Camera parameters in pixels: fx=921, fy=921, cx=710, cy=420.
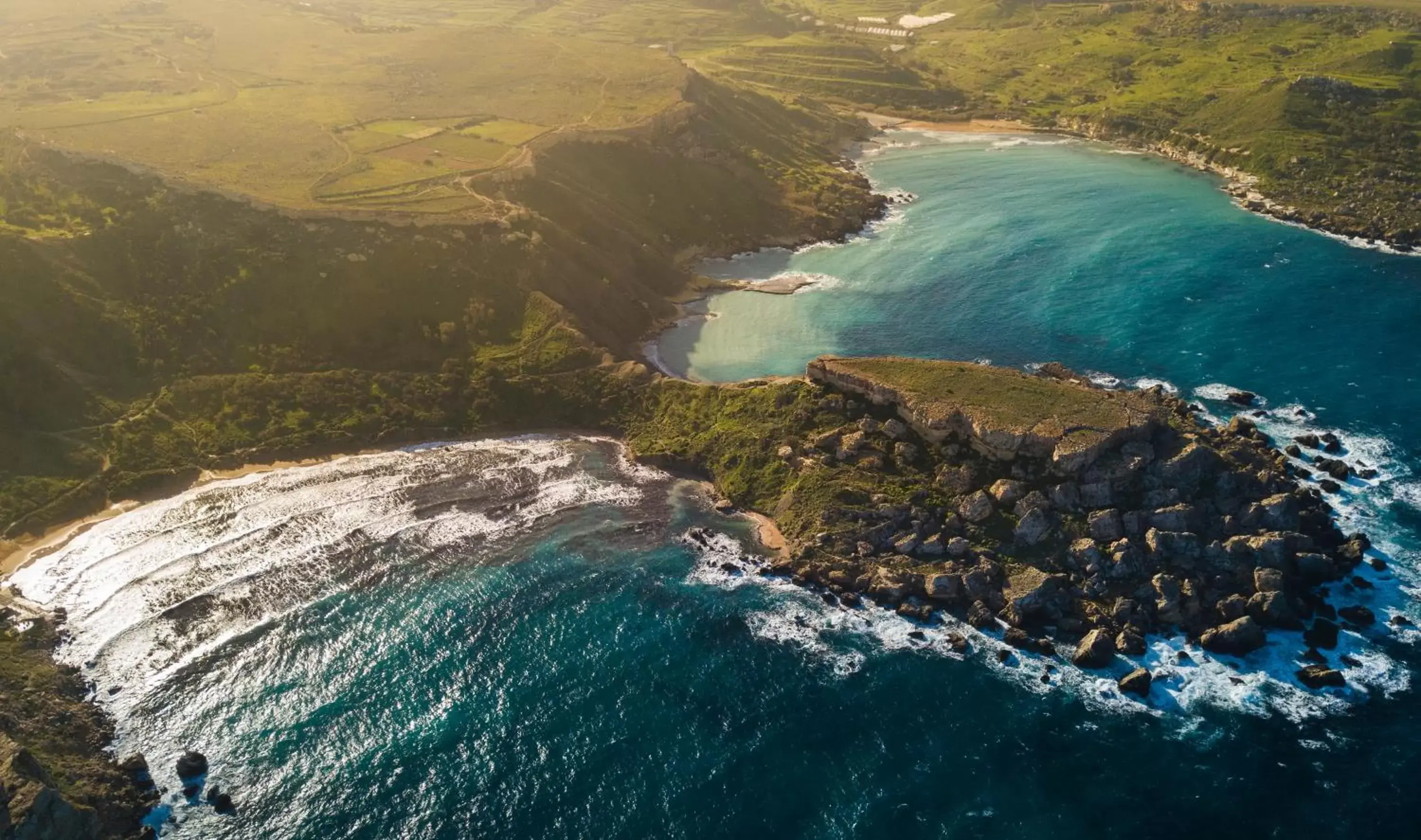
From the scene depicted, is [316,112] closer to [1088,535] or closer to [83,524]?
[83,524]

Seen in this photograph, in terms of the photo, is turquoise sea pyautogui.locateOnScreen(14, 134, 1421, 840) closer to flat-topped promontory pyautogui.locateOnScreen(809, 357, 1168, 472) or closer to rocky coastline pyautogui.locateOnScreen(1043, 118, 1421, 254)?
flat-topped promontory pyautogui.locateOnScreen(809, 357, 1168, 472)

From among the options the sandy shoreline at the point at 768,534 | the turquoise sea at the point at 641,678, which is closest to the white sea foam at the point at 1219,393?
the turquoise sea at the point at 641,678

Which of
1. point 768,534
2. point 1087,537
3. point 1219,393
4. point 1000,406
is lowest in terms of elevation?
point 768,534

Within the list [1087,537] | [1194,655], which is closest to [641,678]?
[1087,537]

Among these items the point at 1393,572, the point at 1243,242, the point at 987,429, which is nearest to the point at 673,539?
the point at 987,429

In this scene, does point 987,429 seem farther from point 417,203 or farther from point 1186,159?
point 1186,159

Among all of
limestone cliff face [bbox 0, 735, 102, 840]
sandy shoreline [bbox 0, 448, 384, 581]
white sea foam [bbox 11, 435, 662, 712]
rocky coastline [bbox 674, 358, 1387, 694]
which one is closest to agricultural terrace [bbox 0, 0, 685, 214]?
sandy shoreline [bbox 0, 448, 384, 581]
